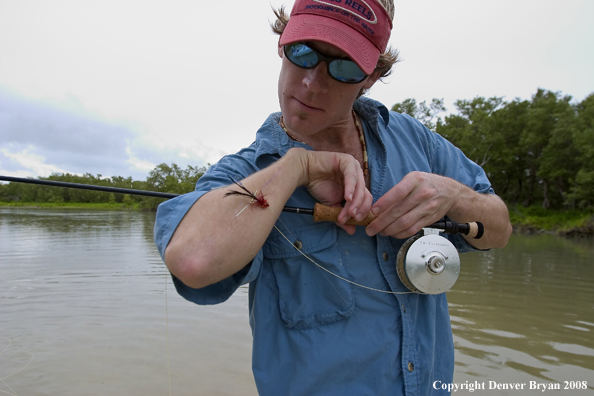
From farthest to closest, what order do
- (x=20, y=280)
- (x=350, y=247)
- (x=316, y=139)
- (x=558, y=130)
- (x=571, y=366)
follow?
(x=558, y=130), (x=20, y=280), (x=571, y=366), (x=316, y=139), (x=350, y=247)

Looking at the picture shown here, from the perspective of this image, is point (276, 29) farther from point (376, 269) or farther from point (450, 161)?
point (376, 269)

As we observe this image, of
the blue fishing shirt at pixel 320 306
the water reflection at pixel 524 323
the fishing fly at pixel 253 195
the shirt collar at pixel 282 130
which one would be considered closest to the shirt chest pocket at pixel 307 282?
the blue fishing shirt at pixel 320 306

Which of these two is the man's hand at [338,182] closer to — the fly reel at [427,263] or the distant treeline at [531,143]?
the fly reel at [427,263]

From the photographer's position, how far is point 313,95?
160 centimetres

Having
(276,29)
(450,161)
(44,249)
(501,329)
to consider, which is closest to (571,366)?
(501,329)

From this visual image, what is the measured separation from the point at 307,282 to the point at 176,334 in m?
5.23

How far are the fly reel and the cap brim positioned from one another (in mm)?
738

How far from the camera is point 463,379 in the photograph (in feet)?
16.1

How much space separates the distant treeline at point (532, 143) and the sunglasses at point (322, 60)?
3435cm

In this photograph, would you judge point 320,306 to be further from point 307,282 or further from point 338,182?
point 338,182

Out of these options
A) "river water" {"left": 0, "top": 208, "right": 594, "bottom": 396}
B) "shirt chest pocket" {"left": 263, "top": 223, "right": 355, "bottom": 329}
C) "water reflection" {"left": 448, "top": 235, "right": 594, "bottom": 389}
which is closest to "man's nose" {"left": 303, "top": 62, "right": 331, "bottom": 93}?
"shirt chest pocket" {"left": 263, "top": 223, "right": 355, "bottom": 329}

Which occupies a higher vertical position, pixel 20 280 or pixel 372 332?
pixel 372 332

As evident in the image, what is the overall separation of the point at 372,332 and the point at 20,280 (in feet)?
34.1

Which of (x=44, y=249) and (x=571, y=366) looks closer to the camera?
(x=571, y=366)
